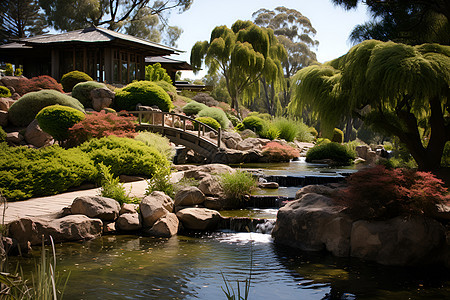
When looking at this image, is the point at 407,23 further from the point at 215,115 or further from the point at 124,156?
the point at 215,115

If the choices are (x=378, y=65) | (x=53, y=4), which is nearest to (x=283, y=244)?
(x=378, y=65)

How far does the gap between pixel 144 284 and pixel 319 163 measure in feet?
48.6

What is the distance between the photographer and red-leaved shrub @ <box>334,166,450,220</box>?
6559mm

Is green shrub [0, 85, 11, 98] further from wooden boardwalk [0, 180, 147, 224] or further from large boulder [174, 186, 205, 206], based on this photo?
large boulder [174, 186, 205, 206]

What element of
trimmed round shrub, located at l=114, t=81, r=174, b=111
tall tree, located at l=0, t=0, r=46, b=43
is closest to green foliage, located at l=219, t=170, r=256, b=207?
trimmed round shrub, located at l=114, t=81, r=174, b=111

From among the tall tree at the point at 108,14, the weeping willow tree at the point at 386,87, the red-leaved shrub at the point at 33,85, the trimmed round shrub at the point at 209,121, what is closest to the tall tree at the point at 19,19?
the tall tree at the point at 108,14

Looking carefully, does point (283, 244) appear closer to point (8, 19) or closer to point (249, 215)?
point (249, 215)

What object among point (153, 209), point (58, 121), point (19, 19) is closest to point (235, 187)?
point (153, 209)

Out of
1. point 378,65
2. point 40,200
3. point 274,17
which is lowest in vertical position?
point 40,200

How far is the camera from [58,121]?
1484 cm

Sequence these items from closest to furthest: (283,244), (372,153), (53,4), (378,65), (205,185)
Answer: (283,244), (378,65), (205,185), (372,153), (53,4)

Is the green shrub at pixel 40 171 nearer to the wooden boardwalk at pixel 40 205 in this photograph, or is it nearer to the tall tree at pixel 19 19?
the wooden boardwalk at pixel 40 205

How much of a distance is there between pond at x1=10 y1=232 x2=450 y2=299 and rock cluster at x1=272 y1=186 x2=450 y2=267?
0.72 feet

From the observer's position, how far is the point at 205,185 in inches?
387
